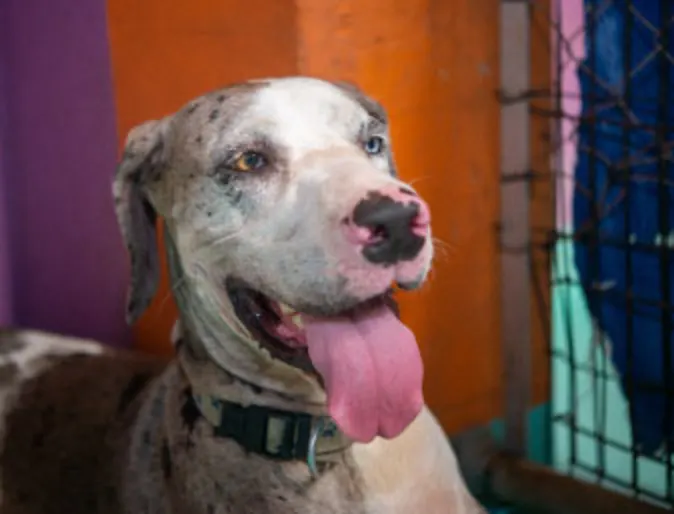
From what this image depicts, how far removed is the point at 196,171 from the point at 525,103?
1026 millimetres

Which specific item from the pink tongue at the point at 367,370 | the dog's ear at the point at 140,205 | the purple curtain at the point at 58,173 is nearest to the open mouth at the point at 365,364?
the pink tongue at the point at 367,370

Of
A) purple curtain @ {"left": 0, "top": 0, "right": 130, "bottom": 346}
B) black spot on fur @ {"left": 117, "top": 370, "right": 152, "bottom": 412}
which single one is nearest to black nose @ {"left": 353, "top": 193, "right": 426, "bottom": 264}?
black spot on fur @ {"left": 117, "top": 370, "right": 152, "bottom": 412}

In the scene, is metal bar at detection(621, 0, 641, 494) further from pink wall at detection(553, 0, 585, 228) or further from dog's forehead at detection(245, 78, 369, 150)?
dog's forehead at detection(245, 78, 369, 150)

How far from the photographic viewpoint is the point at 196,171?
1.38 metres

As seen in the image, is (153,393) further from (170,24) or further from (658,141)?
(658,141)

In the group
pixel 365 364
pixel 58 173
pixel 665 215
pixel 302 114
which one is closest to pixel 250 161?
pixel 302 114

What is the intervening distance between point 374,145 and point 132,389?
0.69 m

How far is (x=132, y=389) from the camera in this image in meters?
1.75

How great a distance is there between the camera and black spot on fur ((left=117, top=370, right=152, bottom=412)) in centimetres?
172

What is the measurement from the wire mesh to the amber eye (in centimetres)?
90

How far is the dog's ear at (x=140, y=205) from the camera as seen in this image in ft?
4.91

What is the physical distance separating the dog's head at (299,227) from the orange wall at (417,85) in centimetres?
34

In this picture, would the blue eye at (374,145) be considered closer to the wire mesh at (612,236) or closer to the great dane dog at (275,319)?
the great dane dog at (275,319)

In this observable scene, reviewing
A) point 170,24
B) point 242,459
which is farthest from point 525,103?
point 242,459
